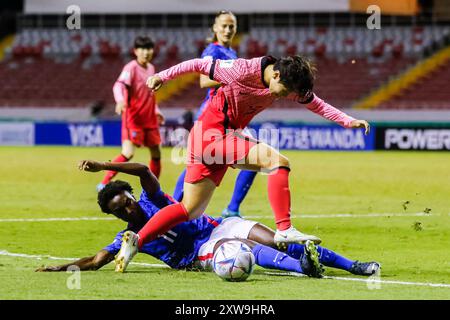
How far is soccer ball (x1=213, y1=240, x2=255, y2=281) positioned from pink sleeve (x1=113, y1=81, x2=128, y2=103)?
852 centimetres

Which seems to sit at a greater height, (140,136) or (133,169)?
(133,169)

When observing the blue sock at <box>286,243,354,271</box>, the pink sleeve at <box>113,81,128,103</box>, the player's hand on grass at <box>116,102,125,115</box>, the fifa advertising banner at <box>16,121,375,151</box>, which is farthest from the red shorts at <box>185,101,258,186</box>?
the fifa advertising banner at <box>16,121,375,151</box>

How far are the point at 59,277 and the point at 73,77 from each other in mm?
35162

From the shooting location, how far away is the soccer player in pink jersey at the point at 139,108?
1711 cm

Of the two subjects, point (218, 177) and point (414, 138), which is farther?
point (414, 138)

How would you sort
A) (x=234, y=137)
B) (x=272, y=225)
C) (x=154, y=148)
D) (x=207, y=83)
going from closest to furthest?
(x=234, y=137) → (x=207, y=83) → (x=272, y=225) → (x=154, y=148)

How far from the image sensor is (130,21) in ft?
151

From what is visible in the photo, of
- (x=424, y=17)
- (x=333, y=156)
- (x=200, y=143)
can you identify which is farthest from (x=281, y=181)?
(x=424, y=17)

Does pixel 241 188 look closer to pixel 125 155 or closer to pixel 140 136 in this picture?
pixel 125 155

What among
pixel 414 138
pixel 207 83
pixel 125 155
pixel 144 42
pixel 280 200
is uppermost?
pixel 144 42

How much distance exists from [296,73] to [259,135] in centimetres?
2322

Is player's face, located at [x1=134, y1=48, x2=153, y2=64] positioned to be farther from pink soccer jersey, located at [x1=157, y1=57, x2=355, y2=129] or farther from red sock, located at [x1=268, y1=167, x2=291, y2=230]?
red sock, located at [x1=268, y1=167, x2=291, y2=230]

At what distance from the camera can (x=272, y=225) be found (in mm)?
13227

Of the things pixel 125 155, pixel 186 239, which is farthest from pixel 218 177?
pixel 125 155
